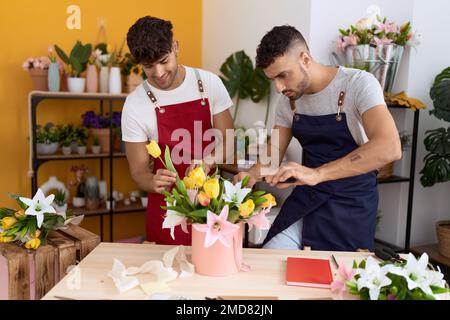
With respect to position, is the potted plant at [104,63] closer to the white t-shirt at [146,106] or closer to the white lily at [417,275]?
the white t-shirt at [146,106]

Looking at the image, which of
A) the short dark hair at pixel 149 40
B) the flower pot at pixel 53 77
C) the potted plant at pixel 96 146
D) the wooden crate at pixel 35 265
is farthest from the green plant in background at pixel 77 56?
the wooden crate at pixel 35 265

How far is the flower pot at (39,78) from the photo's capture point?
3605mm

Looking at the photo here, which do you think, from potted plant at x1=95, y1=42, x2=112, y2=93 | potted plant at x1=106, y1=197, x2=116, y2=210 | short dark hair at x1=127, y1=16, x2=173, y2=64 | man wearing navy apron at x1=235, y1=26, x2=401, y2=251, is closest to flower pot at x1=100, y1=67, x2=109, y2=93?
potted plant at x1=95, y1=42, x2=112, y2=93

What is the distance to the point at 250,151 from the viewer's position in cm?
342

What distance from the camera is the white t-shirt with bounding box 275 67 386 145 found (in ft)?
6.45

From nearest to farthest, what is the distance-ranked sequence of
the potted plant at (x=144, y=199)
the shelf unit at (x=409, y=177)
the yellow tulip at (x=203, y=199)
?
the yellow tulip at (x=203, y=199) < the shelf unit at (x=409, y=177) < the potted plant at (x=144, y=199)

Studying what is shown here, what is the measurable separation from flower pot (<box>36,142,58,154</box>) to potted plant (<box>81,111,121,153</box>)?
325mm

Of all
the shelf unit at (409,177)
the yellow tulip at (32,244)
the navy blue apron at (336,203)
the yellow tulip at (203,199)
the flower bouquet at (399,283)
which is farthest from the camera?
the shelf unit at (409,177)

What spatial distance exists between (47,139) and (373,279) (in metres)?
2.99

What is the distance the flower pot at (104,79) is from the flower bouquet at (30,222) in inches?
89.0

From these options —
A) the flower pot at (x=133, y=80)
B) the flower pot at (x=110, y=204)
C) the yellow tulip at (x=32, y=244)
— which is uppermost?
the flower pot at (x=133, y=80)
